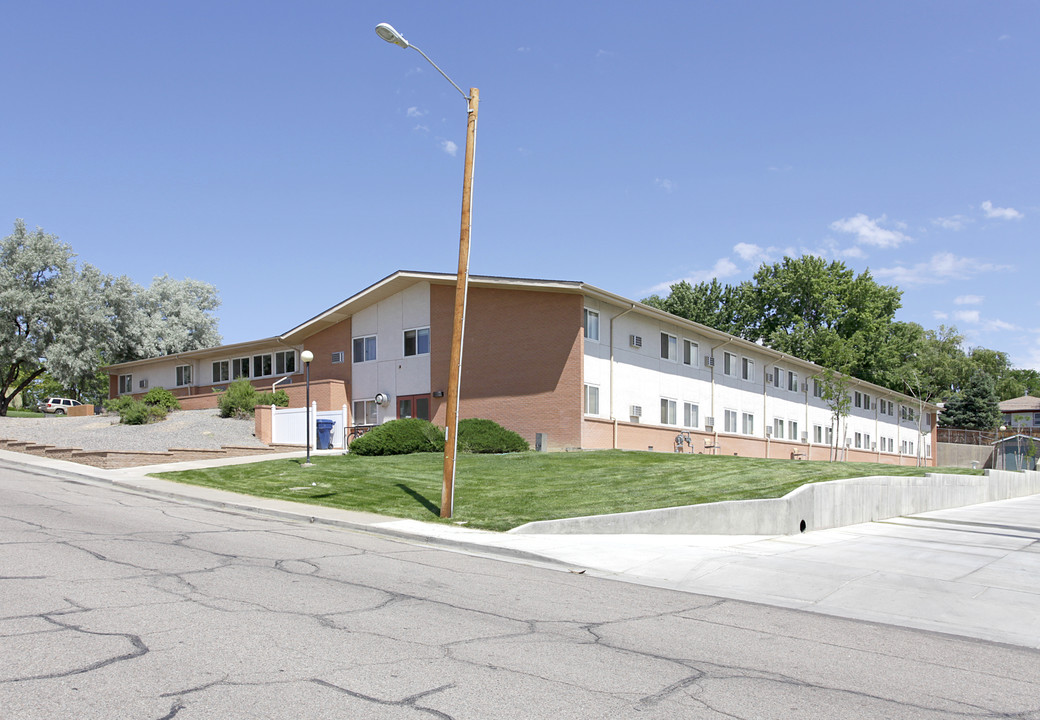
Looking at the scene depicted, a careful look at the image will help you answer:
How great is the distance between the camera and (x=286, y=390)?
36094 millimetres

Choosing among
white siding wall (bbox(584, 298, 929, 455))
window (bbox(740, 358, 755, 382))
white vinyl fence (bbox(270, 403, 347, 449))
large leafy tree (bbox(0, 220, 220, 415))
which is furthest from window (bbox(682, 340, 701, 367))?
large leafy tree (bbox(0, 220, 220, 415))

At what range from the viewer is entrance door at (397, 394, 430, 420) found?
31394 millimetres

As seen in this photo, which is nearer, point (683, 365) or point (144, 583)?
point (144, 583)

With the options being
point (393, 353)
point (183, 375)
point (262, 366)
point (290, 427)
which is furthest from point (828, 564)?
point (183, 375)

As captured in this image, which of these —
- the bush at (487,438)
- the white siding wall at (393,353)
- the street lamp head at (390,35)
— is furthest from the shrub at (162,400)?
the street lamp head at (390,35)

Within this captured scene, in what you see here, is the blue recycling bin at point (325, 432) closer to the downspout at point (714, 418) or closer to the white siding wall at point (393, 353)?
the white siding wall at point (393, 353)

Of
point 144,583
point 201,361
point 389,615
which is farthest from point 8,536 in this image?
point 201,361

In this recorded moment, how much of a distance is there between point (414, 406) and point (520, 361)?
19.1 ft

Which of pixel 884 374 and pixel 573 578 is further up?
pixel 884 374

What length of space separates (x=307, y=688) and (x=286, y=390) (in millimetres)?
32365

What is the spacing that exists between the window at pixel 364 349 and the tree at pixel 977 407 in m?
75.4

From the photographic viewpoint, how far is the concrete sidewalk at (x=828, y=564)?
910 centimetres

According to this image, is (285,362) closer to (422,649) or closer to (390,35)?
(390,35)

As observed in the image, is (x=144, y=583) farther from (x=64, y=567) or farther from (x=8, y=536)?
(x=8, y=536)
